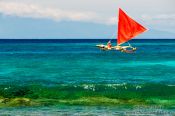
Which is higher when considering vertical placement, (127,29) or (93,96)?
(127,29)

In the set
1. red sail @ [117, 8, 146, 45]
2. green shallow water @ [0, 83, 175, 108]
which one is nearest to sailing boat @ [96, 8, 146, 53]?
red sail @ [117, 8, 146, 45]

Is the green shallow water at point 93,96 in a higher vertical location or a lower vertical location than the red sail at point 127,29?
lower

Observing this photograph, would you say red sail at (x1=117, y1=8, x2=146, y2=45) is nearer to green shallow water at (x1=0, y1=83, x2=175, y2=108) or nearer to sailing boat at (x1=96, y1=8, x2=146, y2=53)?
sailing boat at (x1=96, y1=8, x2=146, y2=53)

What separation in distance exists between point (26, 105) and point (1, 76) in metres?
27.2

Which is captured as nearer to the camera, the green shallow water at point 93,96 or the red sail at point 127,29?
the green shallow water at point 93,96

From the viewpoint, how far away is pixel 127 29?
196 feet

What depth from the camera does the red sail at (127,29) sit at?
58.8m

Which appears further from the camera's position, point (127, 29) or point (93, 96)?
point (127, 29)

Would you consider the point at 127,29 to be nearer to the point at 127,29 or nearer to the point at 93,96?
the point at 127,29

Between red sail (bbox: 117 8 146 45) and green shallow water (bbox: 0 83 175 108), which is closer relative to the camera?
green shallow water (bbox: 0 83 175 108)

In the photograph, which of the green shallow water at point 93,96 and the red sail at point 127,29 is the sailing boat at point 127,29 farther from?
the green shallow water at point 93,96

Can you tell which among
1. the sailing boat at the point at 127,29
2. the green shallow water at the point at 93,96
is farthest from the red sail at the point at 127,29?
the green shallow water at the point at 93,96

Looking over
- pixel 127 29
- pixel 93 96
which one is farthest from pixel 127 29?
pixel 93 96

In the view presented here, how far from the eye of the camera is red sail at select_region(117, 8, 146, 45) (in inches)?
2313
